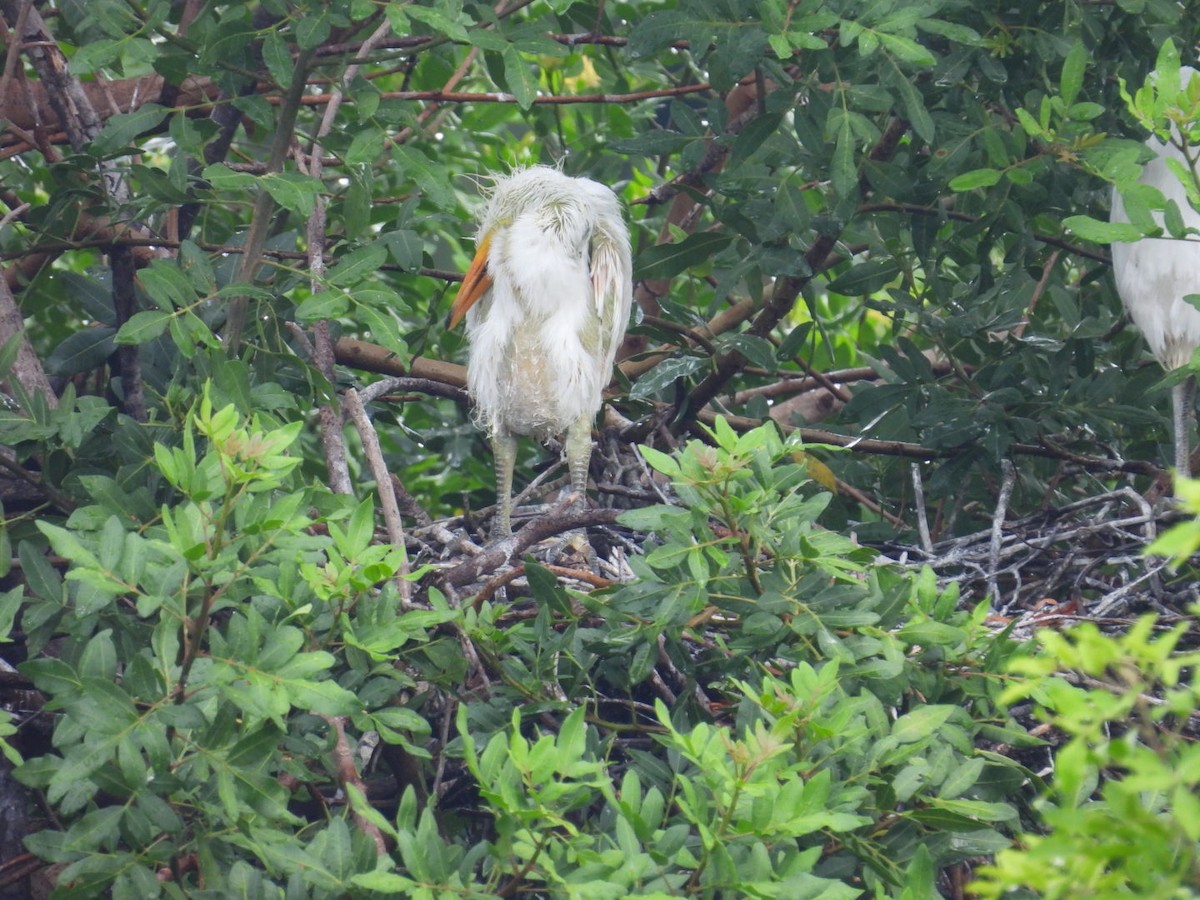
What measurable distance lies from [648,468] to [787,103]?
0.87 metres

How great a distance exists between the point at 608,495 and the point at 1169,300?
4.23 feet

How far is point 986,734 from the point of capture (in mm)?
1779

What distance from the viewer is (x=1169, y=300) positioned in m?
2.79

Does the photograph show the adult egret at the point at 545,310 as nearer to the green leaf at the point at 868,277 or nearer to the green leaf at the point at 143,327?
the green leaf at the point at 868,277

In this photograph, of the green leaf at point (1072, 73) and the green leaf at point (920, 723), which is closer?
the green leaf at point (920, 723)

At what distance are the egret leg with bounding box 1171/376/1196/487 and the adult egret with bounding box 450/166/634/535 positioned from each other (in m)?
1.21

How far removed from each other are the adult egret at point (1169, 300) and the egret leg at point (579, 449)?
1222 millimetres

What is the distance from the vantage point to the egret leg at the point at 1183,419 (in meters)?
2.78

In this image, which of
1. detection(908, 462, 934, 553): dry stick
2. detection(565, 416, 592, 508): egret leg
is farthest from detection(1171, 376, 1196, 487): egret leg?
detection(565, 416, 592, 508): egret leg

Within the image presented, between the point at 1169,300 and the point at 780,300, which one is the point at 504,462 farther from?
the point at 1169,300

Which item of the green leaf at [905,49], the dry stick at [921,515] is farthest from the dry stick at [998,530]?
the green leaf at [905,49]

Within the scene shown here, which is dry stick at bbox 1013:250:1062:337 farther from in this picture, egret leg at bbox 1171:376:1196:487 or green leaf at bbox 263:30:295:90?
green leaf at bbox 263:30:295:90

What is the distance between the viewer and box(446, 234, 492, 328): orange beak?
9.14ft

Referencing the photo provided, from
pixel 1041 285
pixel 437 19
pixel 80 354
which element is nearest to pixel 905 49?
pixel 437 19
